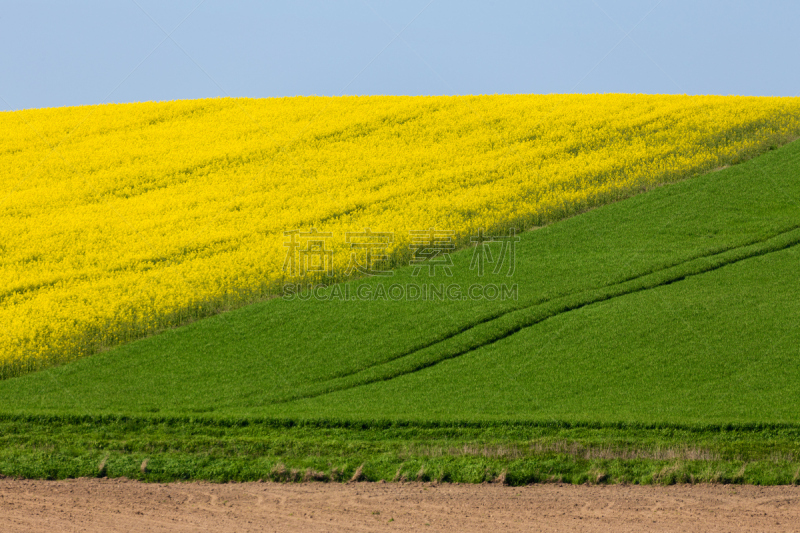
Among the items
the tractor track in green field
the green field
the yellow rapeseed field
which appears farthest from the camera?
the yellow rapeseed field

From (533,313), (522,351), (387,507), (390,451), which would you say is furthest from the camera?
(533,313)

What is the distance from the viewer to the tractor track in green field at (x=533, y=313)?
56.4 feet

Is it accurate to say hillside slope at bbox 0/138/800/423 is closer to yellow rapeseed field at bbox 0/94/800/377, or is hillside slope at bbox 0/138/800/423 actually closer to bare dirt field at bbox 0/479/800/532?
yellow rapeseed field at bbox 0/94/800/377

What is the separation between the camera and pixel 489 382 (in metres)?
16.4

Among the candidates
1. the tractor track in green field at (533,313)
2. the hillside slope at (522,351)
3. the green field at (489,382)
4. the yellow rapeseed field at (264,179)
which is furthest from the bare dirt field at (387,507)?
the yellow rapeseed field at (264,179)

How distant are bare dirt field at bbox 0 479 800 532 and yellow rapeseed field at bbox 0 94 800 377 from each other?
9924 millimetres

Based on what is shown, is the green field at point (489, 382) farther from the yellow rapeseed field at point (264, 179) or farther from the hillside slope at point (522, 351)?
the yellow rapeseed field at point (264, 179)

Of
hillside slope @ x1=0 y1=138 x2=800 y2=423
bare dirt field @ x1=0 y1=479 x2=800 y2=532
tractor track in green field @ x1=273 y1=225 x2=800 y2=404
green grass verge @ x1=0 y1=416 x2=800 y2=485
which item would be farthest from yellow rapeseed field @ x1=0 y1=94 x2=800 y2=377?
bare dirt field @ x1=0 y1=479 x2=800 y2=532

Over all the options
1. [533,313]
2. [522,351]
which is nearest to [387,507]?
[522,351]

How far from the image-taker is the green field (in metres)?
11.9

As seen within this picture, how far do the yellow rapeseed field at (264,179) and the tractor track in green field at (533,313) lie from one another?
631 cm

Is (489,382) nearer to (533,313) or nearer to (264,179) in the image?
(533,313)

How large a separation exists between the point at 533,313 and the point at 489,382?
3817mm

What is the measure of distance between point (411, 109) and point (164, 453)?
31993 millimetres
